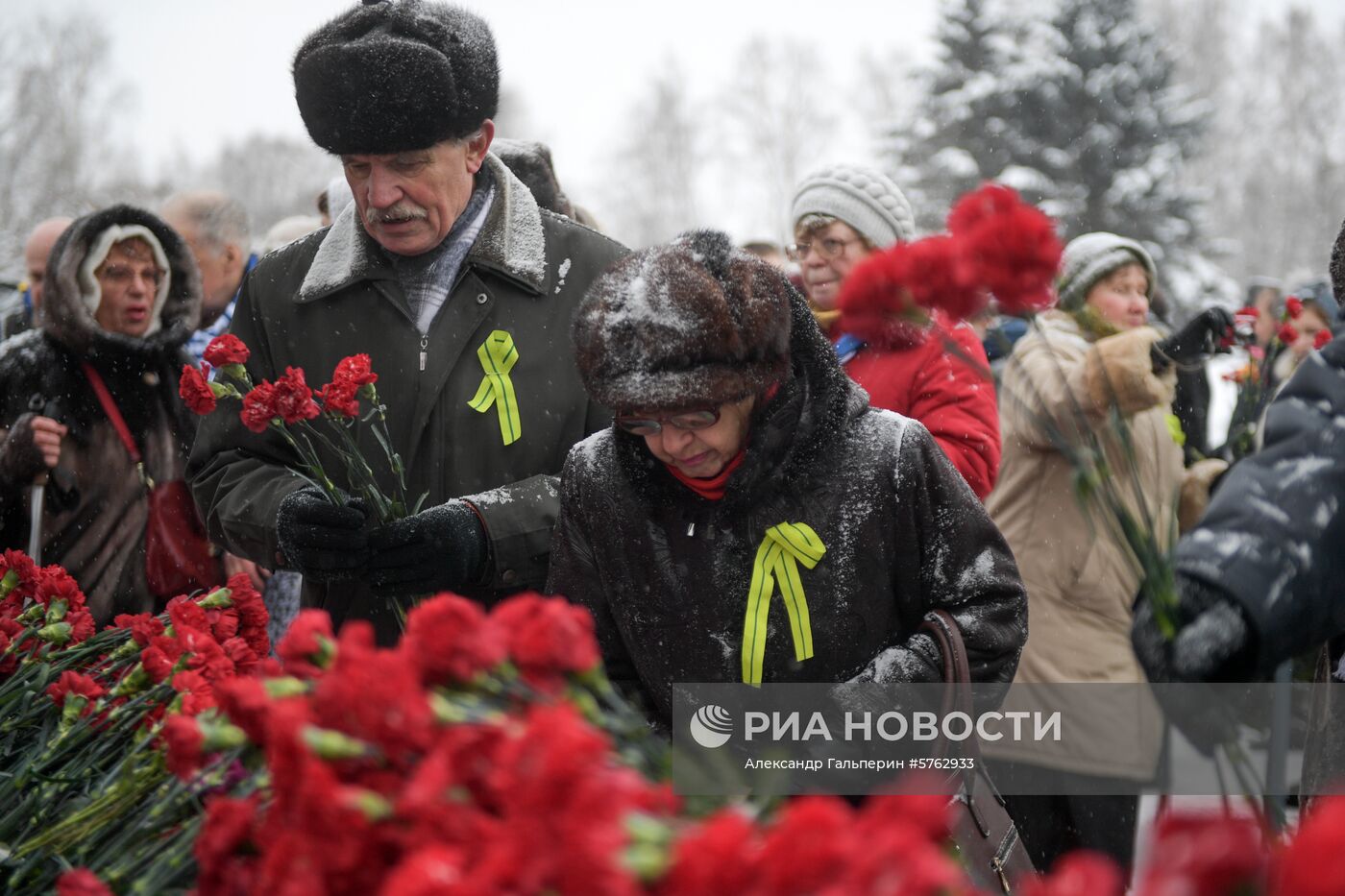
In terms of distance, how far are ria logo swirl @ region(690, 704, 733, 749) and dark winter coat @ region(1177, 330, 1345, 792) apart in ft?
3.37

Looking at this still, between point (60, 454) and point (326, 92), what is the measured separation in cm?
173

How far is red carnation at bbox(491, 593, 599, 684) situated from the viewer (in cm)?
103

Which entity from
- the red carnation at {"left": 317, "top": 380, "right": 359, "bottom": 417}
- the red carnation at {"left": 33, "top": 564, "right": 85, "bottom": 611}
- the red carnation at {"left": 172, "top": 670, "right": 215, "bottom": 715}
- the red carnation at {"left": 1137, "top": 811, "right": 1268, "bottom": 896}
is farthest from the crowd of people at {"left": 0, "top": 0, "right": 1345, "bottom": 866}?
the red carnation at {"left": 172, "top": 670, "right": 215, "bottom": 715}

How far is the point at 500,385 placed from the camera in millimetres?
2762

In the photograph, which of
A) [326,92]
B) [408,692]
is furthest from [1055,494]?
[408,692]

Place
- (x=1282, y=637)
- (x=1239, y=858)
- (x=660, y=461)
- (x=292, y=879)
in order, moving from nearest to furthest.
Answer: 1. (x=1239, y=858)
2. (x=292, y=879)
3. (x=1282, y=637)
4. (x=660, y=461)

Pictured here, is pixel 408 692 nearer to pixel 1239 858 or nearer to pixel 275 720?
pixel 275 720

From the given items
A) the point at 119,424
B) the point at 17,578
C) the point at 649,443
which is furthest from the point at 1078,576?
the point at 119,424

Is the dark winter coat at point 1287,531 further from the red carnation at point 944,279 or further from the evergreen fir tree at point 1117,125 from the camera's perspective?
the evergreen fir tree at point 1117,125

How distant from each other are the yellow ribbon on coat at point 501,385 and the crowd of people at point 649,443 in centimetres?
2

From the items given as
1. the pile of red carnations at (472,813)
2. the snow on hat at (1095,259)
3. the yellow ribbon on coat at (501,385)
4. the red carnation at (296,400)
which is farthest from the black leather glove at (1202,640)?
the snow on hat at (1095,259)

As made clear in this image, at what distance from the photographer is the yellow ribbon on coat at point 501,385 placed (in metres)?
2.75

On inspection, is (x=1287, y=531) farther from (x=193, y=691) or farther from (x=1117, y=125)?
(x=1117, y=125)

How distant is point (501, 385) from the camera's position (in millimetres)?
2762
